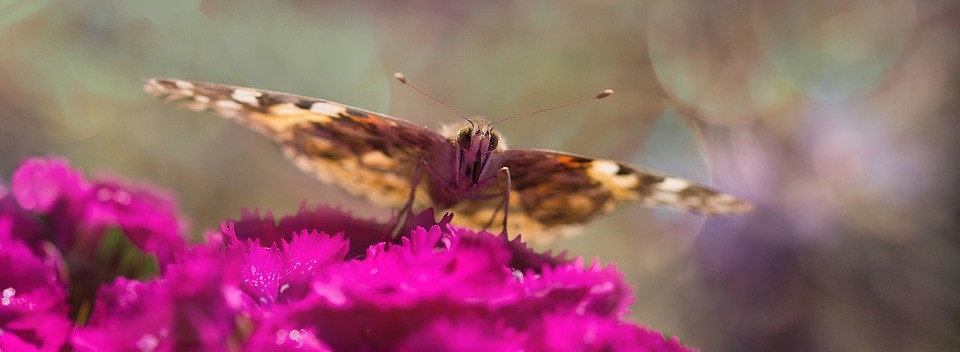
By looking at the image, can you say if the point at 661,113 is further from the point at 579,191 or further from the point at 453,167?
the point at 453,167

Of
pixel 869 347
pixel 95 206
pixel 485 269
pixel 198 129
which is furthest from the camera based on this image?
pixel 198 129

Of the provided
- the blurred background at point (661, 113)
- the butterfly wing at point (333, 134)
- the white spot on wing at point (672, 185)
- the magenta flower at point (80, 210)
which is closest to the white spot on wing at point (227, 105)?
the butterfly wing at point (333, 134)

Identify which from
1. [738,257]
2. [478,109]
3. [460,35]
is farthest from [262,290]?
[460,35]

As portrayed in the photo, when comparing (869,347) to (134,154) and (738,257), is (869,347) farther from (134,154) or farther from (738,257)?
(134,154)

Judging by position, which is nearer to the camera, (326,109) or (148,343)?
(148,343)

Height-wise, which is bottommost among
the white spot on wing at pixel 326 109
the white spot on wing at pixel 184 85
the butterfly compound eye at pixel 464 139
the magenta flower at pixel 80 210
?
the magenta flower at pixel 80 210

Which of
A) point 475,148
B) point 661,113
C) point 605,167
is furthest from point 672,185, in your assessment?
point 661,113

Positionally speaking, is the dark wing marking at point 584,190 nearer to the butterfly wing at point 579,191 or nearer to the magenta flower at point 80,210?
the butterfly wing at point 579,191
